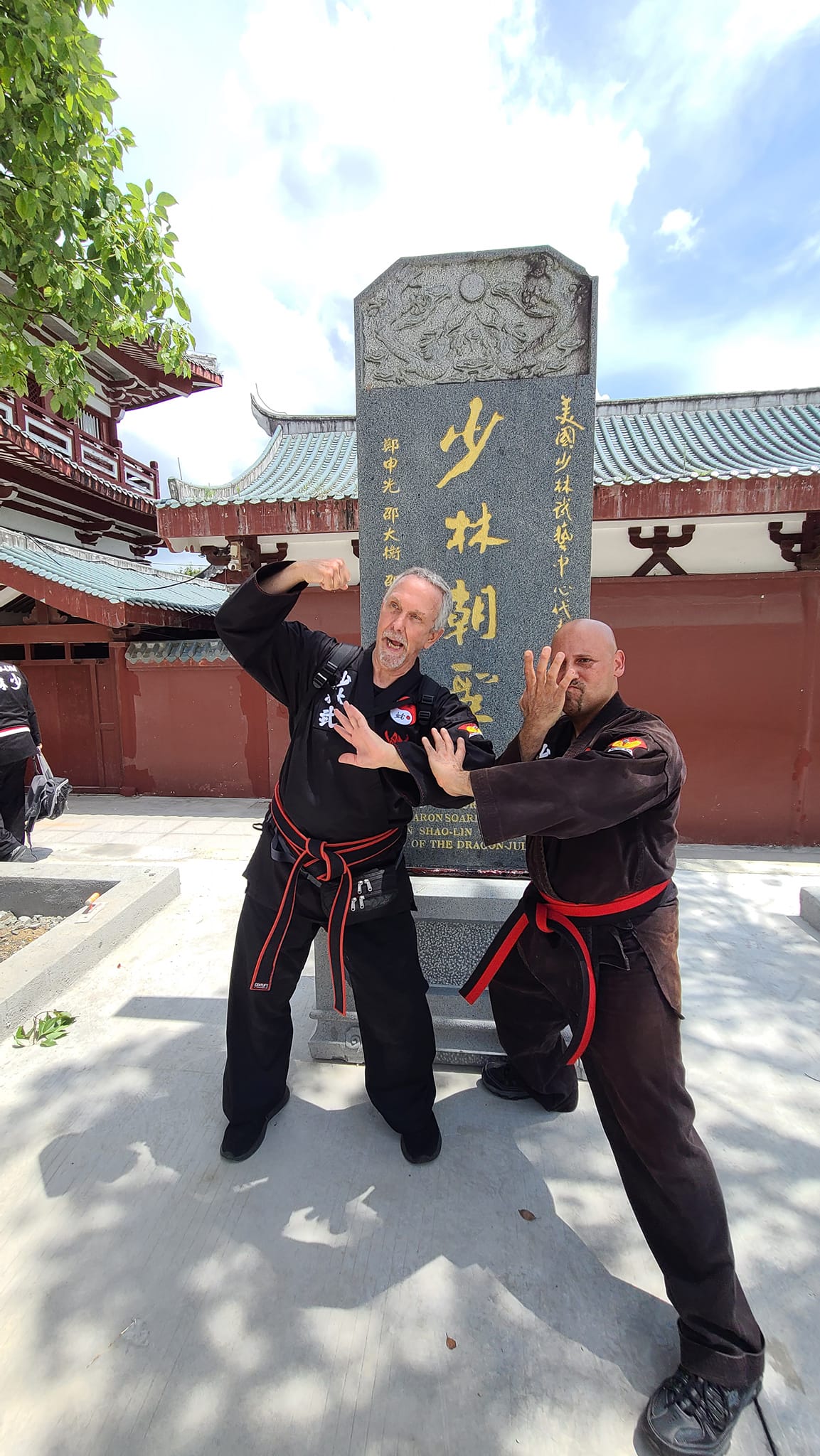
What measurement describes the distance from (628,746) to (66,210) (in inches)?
126

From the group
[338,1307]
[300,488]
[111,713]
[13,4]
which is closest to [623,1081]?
[338,1307]

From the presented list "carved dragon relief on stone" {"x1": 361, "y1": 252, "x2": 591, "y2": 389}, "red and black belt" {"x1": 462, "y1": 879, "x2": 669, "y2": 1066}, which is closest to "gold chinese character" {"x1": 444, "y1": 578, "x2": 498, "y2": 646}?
"carved dragon relief on stone" {"x1": 361, "y1": 252, "x2": 591, "y2": 389}

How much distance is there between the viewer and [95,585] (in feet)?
25.0

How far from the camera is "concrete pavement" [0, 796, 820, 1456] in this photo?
1.47 m

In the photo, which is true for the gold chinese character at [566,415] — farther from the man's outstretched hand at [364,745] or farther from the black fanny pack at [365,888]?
the black fanny pack at [365,888]

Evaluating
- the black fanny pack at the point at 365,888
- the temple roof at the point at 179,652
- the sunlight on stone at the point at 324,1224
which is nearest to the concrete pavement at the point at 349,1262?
the sunlight on stone at the point at 324,1224

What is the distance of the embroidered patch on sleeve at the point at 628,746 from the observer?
157 cm

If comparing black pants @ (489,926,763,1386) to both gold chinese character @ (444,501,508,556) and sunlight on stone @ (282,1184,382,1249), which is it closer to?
sunlight on stone @ (282,1184,382,1249)

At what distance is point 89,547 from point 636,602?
11.3 m

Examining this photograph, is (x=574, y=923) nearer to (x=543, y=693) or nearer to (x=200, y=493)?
(x=543, y=693)

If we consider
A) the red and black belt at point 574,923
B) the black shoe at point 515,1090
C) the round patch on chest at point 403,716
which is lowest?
the black shoe at point 515,1090

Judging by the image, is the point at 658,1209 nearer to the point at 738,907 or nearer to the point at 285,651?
the point at 285,651

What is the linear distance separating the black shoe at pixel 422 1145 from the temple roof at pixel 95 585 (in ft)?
21.1

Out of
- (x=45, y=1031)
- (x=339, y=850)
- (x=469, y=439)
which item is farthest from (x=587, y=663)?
(x=45, y=1031)
